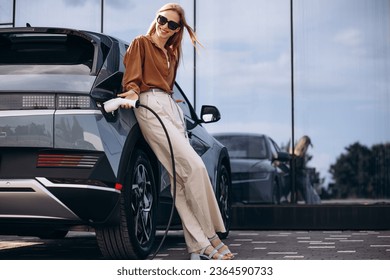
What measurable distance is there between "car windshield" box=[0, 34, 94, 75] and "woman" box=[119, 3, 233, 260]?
0.38 metres

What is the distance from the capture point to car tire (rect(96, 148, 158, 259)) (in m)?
5.68

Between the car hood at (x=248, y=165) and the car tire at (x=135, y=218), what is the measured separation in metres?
5.33

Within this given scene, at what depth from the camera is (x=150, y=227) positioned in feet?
20.5

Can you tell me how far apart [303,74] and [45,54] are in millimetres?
6578

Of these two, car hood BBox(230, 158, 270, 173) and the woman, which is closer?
the woman

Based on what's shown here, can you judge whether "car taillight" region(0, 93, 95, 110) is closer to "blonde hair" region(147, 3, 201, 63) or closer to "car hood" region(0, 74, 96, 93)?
"car hood" region(0, 74, 96, 93)

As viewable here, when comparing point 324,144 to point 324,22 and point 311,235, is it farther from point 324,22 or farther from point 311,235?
point 311,235

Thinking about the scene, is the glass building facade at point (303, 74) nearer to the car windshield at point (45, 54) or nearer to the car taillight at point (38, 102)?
the car windshield at point (45, 54)

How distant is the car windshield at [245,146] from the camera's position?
11.6 metres

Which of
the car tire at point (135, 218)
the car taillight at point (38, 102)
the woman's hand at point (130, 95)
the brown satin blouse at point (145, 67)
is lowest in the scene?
the car tire at point (135, 218)

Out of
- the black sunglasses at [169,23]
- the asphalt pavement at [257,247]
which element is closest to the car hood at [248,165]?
the asphalt pavement at [257,247]

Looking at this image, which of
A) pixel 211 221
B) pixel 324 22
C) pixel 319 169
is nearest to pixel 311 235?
pixel 319 169

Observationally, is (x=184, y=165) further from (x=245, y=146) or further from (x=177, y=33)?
(x=245, y=146)

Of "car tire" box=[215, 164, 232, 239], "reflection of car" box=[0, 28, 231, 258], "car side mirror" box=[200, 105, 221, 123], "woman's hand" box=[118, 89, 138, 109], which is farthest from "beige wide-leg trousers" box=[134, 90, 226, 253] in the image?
"car tire" box=[215, 164, 232, 239]
